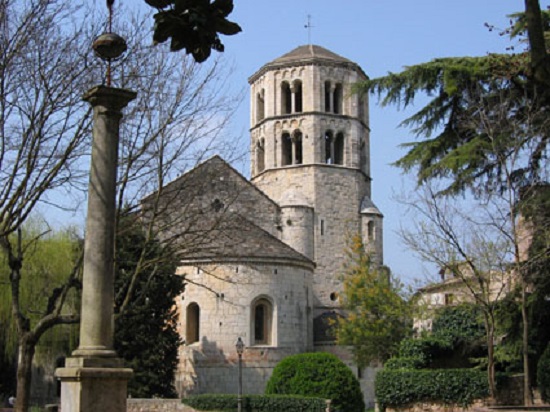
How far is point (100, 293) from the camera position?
9.09 meters

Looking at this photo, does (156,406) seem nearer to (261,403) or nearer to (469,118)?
(261,403)

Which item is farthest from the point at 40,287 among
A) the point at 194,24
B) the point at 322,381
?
the point at 194,24

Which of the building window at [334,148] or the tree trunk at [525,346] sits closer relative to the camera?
the tree trunk at [525,346]

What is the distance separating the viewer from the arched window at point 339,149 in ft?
144

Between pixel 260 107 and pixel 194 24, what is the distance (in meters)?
41.9

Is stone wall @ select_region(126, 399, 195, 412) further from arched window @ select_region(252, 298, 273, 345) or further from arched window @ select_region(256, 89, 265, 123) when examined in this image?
arched window @ select_region(256, 89, 265, 123)

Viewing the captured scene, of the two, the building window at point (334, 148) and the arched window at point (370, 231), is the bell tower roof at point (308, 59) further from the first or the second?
the arched window at point (370, 231)

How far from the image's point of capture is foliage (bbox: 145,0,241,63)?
4.30 metres

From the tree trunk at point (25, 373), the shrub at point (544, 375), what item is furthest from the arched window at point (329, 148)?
the tree trunk at point (25, 373)

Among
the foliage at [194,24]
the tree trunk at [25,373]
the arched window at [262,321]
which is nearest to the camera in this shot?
the foliage at [194,24]

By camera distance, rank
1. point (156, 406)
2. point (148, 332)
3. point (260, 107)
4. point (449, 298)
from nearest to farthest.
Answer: point (156, 406)
point (148, 332)
point (449, 298)
point (260, 107)

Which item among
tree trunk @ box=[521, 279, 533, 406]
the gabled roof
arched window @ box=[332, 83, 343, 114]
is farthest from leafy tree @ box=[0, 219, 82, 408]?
arched window @ box=[332, 83, 343, 114]

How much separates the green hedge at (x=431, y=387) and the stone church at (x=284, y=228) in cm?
805

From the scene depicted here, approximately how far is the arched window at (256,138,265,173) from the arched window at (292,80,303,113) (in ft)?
9.01
